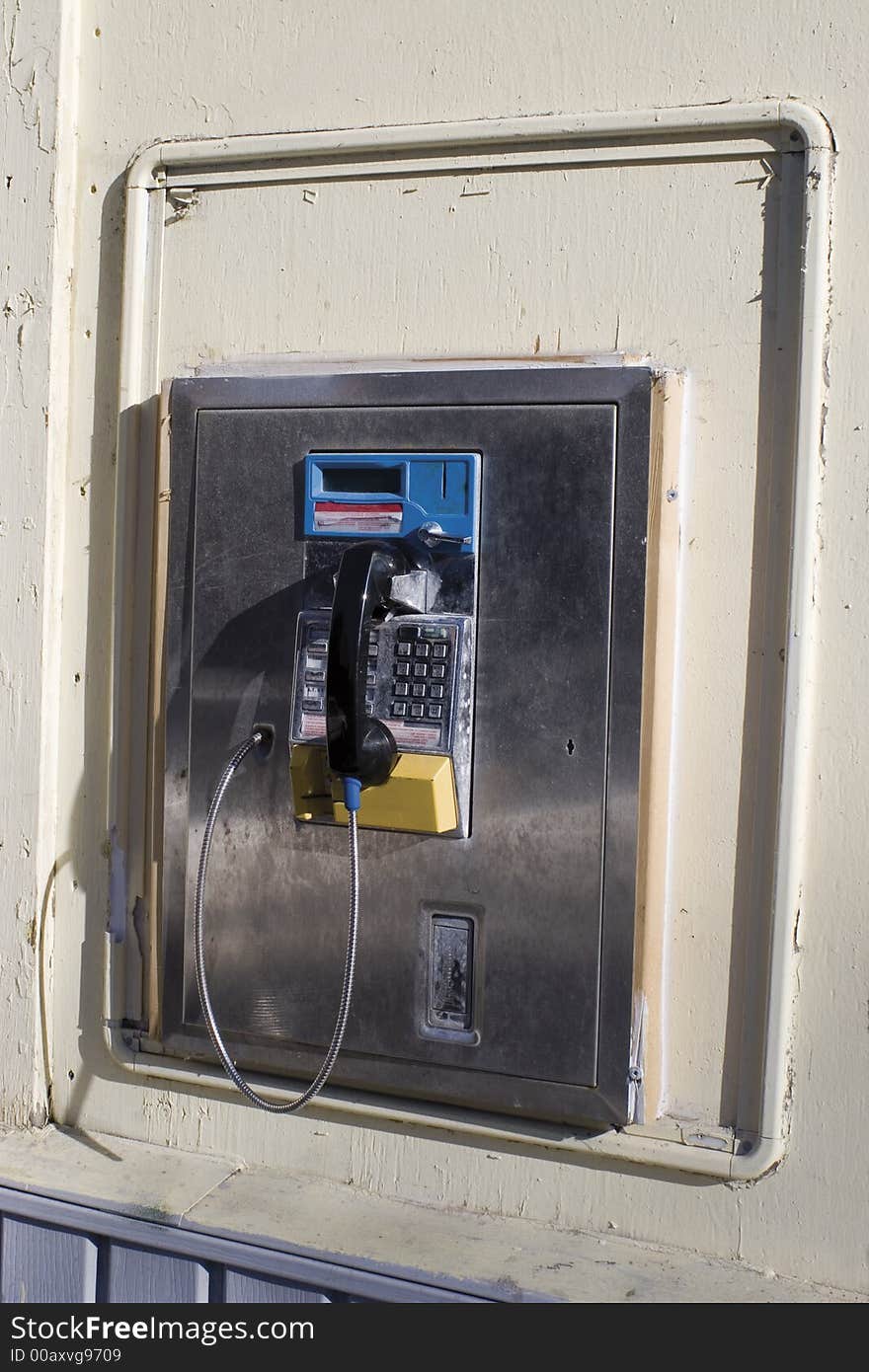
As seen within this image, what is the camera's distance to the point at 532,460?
1.38m

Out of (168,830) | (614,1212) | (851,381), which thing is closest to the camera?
(851,381)

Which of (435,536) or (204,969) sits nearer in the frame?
(435,536)

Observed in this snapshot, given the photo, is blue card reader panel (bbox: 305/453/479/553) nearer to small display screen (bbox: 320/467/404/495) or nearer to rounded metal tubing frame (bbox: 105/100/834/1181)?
small display screen (bbox: 320/467/404/495)

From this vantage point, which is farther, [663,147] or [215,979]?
[215,979]

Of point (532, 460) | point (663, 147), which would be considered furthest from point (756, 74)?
point (532, 460)

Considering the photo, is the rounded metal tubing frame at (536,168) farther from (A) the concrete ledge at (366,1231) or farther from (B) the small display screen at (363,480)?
(B) the small display screen at (363,480)

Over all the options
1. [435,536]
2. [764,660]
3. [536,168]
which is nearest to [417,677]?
[435,536]

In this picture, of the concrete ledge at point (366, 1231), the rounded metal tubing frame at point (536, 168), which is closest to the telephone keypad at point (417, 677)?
the rounded metal tubing frame at point (536, 168)

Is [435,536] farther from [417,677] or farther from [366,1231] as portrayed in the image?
[366,1231]

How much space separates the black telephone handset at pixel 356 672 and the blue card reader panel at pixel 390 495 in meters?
0.06

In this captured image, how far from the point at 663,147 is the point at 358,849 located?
0.90 m

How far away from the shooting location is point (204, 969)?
1.54m

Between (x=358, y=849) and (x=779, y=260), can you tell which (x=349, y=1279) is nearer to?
(x=358, y=849)

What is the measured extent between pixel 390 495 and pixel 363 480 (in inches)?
2.0
